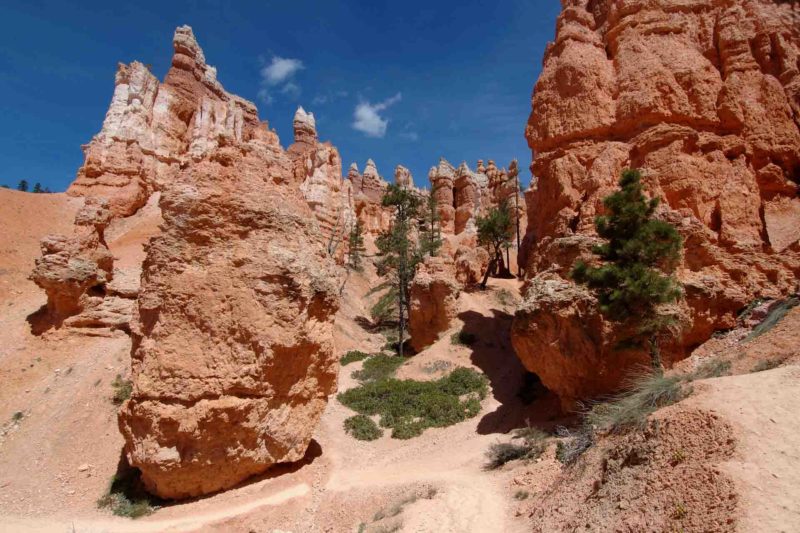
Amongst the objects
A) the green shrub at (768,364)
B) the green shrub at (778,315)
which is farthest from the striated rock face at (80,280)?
the green shrub at (778,315)

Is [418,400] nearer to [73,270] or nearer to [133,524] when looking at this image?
[133,524]

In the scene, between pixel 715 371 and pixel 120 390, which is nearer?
pixel 715 371

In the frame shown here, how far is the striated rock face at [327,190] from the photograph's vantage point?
36562mm

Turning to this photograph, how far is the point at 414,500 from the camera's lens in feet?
26.4

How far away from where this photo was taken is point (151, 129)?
31.5m

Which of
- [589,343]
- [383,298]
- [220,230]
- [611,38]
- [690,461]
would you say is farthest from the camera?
[383,298]

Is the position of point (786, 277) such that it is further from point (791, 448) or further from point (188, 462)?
point (188, 462)

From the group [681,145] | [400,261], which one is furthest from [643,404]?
[400,261]

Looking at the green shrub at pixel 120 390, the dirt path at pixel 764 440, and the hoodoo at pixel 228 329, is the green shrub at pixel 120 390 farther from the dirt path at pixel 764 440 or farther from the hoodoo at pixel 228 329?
the dirt path at pixel 764 440

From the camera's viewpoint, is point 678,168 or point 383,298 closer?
point 678,168

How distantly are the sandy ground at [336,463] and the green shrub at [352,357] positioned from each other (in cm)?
637

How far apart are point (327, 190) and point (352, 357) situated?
66.0ft

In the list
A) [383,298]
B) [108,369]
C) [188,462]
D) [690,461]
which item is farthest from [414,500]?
[383,298]

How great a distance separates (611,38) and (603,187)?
25.0ft
